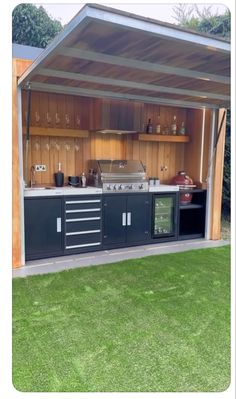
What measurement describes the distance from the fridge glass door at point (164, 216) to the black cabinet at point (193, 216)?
233 mm

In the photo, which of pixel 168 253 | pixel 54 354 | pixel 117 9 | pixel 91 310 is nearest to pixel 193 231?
pixel 168 253

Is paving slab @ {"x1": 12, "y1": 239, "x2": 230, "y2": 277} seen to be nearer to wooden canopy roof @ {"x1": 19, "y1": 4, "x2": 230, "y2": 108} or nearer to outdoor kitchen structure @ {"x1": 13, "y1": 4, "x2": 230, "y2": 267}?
outdoor kitchen structure @ {"x1": 13, "y1": 4, "x2": 230, "y2": 267}

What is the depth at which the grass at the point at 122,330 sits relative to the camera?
1.88m

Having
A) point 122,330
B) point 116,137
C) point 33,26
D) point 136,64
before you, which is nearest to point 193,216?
point 116,137

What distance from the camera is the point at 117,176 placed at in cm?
486

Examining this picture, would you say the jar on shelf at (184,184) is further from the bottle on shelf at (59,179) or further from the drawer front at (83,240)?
the bottle on shelf at (59,179)

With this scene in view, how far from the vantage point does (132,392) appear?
1762 mm

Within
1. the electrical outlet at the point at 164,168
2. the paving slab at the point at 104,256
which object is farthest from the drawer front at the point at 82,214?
the electrical outlet at the point at 164,168

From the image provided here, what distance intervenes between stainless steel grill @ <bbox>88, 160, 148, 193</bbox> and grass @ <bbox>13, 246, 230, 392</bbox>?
1428mm

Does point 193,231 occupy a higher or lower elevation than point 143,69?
lower

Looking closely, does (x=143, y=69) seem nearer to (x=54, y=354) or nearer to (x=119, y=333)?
(x=119, y=333)

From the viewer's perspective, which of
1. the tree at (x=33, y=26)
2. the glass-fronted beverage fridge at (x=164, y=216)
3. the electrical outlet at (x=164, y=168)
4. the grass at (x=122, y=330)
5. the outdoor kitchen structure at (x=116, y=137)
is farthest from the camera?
the tree at (x=33, y=26)
